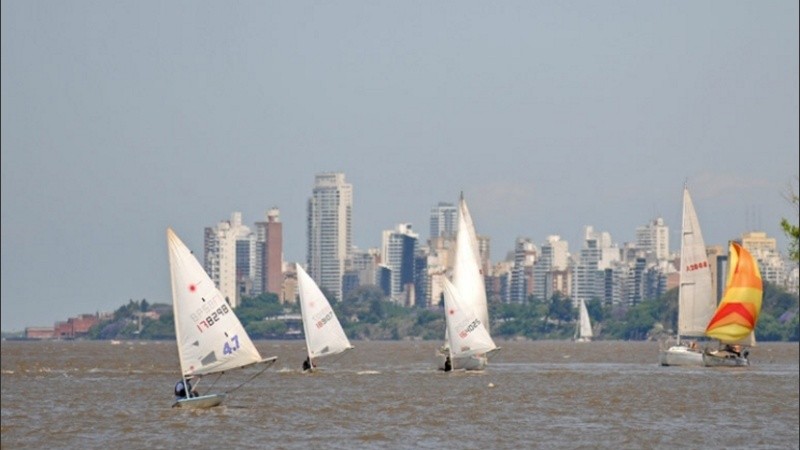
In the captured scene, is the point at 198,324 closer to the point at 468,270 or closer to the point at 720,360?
the point at 468,270

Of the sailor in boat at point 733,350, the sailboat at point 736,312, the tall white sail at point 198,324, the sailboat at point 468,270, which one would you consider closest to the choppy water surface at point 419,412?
the tall white sail at point 198,324

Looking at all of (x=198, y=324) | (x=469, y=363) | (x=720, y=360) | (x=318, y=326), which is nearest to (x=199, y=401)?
(x=198, y=324)

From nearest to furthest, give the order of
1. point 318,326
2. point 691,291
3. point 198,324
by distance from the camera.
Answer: point 198,324 < point 318,326 < point 691,291

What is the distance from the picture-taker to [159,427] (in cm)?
5656

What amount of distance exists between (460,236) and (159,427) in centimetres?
4442

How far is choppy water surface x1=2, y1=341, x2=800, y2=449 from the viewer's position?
5253 cm

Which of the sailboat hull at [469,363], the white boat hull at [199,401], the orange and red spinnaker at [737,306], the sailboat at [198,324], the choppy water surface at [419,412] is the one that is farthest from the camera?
the orange and red spinnaker at [737,306]

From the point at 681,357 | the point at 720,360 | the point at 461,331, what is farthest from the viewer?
the point at 681,357

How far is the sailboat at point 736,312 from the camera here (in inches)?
4099

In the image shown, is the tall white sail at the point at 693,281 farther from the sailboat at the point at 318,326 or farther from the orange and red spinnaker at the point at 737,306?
the sailboat at the point at 318,326

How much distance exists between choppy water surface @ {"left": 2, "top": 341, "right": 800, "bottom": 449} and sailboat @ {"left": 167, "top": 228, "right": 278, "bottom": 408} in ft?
5.98

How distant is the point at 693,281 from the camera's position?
106812 millimetres

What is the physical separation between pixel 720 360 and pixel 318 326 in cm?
2354

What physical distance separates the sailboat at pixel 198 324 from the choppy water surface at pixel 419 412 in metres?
1.82
